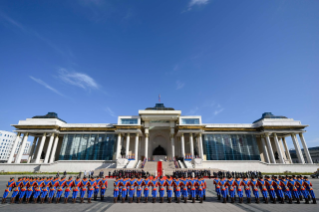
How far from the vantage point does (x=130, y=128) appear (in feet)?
116

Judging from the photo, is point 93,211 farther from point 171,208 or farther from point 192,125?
point 192,125

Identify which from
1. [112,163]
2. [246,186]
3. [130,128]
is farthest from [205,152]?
[246,186]

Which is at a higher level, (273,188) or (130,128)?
(130,128)

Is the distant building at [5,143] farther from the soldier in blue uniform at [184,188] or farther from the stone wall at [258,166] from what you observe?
the soldier in blue uniform at [184,188]

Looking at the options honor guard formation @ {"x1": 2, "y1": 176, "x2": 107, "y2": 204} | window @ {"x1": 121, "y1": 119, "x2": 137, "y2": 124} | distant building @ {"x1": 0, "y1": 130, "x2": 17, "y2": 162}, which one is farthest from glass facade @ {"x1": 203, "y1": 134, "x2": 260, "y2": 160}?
distant building @ {"x1": 0, "y1": 130, "x2": 17, "y2": 162}

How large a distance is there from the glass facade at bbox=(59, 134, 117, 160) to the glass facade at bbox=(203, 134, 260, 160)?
2176 cm

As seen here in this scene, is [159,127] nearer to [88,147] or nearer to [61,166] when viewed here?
[88,147]

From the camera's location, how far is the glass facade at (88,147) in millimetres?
35250

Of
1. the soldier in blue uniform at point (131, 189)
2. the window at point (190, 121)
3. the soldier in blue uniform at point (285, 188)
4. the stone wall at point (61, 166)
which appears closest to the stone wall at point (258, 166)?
the window at point (190, 121)

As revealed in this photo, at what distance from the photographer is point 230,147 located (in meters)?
35.7

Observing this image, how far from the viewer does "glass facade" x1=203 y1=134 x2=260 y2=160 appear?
34.9 meters

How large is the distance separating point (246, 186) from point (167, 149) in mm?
32860

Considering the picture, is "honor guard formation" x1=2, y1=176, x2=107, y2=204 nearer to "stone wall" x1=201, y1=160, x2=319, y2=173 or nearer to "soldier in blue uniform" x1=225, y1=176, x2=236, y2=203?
"soldier in blue uniform" x1=225, y1=176, x2=236, y2=203

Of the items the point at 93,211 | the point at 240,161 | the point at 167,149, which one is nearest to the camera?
the point at 93,211
